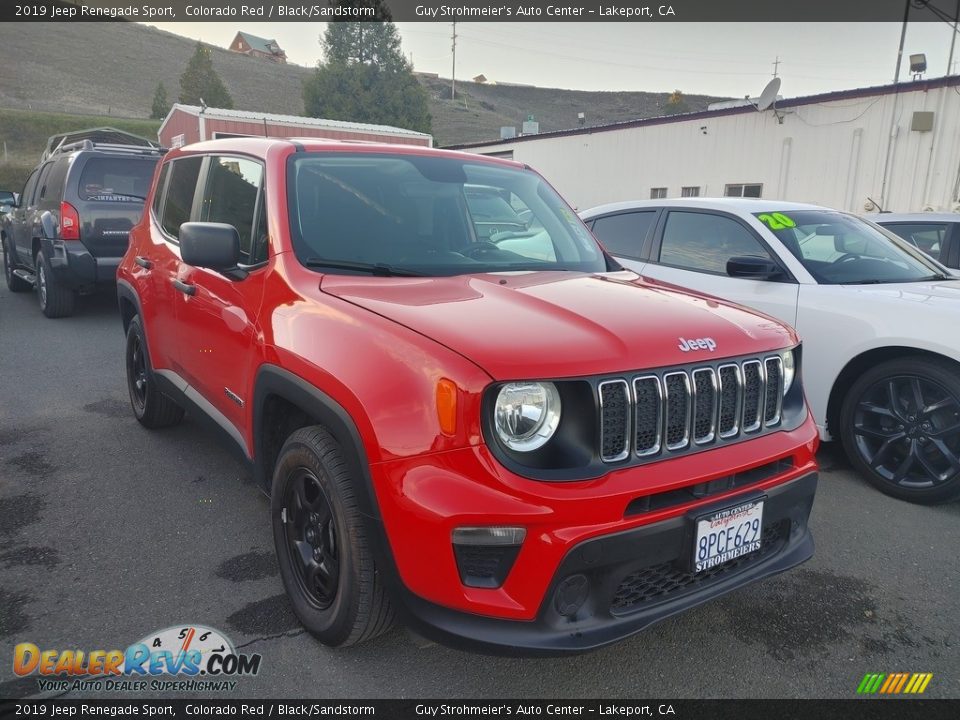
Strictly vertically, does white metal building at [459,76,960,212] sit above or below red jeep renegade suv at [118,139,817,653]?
above

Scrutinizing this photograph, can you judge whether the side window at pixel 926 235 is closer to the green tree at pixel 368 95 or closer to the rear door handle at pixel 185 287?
the rear door handle at pixel 185 287

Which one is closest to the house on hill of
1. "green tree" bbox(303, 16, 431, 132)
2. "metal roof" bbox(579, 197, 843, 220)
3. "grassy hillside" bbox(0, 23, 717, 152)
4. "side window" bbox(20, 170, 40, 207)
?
"grassy hillside" bbox(0, 23, 717, 152)

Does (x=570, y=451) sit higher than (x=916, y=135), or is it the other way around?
(x=916, y=135)

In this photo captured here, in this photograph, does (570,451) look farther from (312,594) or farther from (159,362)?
(159,362)

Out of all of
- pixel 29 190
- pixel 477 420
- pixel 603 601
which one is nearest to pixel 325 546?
pixel 477 420

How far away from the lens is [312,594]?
2562 millimetres

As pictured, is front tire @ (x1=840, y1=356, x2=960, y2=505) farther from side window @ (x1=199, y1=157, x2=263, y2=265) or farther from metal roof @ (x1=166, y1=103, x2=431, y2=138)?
metal roof @ (x1=166, y1=103, x2=431, y2=138)

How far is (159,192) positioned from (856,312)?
14.6 ft

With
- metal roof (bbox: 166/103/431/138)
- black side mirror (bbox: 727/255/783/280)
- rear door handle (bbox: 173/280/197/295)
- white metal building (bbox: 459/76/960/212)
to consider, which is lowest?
rear door handle (bbox: 173/280/197/295)

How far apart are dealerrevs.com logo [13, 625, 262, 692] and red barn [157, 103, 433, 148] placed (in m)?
20.1

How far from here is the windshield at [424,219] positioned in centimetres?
289

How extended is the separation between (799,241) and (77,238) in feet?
24.9

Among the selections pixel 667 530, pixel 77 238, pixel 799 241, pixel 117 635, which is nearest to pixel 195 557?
pixel 117 635

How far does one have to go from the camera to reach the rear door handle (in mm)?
3446
